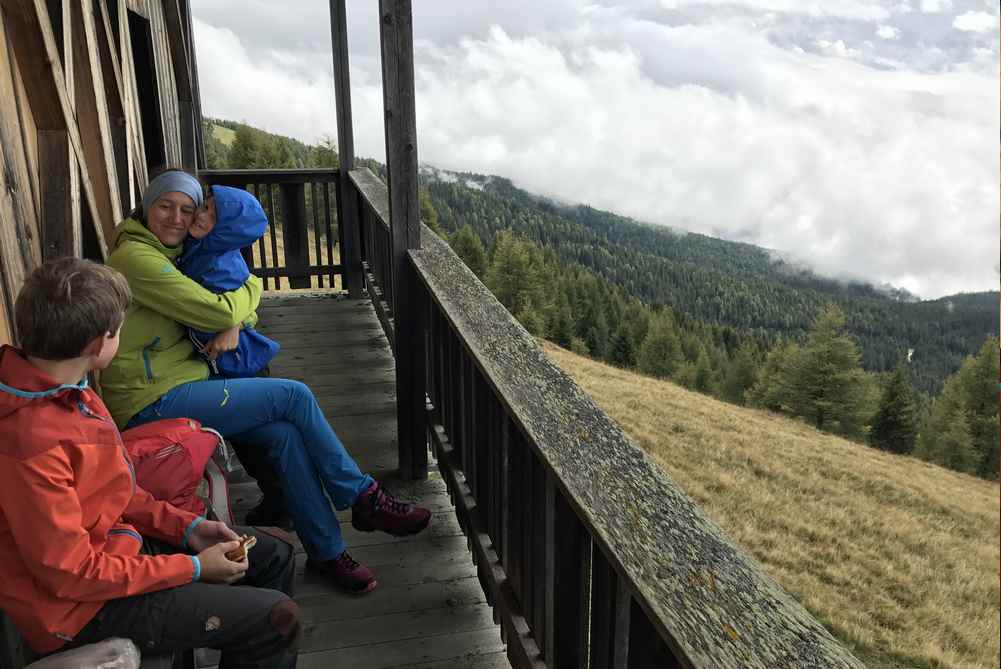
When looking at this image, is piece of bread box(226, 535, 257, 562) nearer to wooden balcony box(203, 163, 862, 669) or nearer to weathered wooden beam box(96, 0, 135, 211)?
wooden balcony box(203, 163, 862, 669)

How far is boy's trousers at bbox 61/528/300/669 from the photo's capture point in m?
1.31

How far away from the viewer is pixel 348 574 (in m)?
2.24

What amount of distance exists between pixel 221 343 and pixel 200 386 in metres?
0.14

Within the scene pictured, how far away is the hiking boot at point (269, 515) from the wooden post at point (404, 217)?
595 mm

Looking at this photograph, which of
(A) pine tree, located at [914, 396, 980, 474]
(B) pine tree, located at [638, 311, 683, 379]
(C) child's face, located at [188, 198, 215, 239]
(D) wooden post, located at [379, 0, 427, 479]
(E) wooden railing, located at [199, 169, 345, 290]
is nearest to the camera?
(C) child's face, located at [188, 198, 215, 239]

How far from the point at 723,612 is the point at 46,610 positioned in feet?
3.42

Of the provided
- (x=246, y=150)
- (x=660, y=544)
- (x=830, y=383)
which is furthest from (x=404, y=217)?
(x=830, y=383)

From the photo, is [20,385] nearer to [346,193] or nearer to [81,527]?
[81,527]

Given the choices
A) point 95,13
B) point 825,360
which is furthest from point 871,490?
point 95,13

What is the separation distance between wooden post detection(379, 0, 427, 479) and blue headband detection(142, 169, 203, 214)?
0.75 metres

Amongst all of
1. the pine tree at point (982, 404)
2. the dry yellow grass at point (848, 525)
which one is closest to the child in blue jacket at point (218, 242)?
the dry yellow grass at point (848, 525)

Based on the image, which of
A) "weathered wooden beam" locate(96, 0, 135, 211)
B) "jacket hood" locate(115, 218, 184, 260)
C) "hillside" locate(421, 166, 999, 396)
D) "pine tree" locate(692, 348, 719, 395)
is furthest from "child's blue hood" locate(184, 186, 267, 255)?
"hillside" locate(421, 166, 999, 396)

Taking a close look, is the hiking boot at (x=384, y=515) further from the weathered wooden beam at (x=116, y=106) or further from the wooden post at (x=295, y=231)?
the wooden post at (x=295, y=231)

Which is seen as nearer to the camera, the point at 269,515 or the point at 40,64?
the point at 40,64
